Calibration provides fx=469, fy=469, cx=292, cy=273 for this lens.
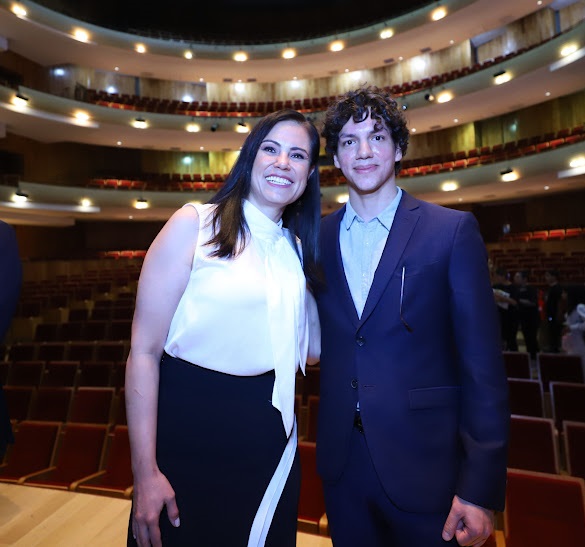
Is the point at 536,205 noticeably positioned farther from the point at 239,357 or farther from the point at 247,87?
the point at 239,357

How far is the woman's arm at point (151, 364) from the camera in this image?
3.84 feet

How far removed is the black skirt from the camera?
4.07 ft

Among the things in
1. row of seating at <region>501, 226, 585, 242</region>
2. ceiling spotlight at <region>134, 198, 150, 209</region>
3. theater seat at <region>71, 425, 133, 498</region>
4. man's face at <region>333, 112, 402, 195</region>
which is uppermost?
ceiling spotlight at <region>134, 198, 150, 209</region>

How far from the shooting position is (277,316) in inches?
49.6

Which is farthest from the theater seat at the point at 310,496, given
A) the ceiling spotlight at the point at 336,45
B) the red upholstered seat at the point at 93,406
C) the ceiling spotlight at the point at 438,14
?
the ceiling spotlight at the point at 336,45

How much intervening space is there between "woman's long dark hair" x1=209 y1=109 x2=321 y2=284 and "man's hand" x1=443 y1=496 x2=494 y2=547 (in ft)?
2.33

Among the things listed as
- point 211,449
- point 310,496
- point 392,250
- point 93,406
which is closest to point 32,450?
point 93,406

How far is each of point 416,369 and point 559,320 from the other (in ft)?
22.7

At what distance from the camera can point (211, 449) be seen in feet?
4.11

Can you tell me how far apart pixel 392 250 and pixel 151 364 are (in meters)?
0.71

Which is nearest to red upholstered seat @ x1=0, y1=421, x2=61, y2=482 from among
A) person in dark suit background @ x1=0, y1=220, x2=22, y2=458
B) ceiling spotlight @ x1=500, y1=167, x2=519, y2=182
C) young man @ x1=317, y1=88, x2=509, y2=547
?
person in dark suit background @ x1=0, y1=220, x2=22, y2=458

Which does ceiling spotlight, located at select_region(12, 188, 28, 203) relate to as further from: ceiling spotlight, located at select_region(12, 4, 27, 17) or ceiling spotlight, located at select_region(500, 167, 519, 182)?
ceiling spotlight, located at select_region(500, 167, 519, 182)

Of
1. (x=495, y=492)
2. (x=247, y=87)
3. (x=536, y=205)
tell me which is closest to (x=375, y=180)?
(x=495, y=492)

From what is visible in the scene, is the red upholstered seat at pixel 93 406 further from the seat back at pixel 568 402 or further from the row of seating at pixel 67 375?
the seat back at pixel 568 402
